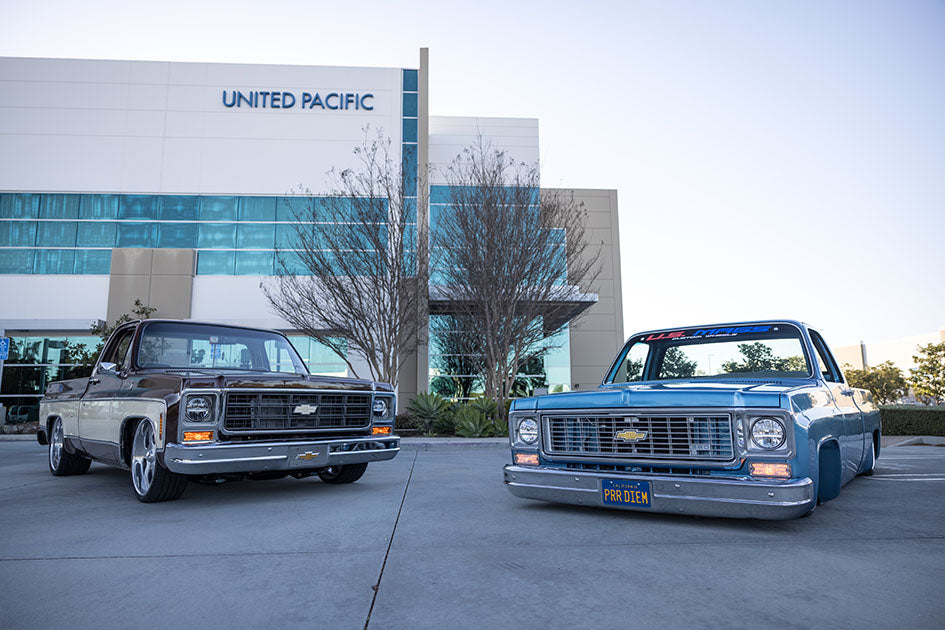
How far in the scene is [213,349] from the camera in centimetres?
702

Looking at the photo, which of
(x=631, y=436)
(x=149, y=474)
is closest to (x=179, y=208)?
(x=149, y=474)

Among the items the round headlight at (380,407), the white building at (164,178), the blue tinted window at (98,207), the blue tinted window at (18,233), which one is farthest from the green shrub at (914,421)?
the blue tinted window at (18,233)

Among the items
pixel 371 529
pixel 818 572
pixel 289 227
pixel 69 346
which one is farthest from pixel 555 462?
pixel 69 346

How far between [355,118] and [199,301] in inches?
332

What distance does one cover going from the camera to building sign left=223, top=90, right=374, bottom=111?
22.0 metres

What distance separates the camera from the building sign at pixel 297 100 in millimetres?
22016

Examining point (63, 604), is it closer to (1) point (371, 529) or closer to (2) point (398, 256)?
(1) point (371, 529)

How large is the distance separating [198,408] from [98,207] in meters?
19.7

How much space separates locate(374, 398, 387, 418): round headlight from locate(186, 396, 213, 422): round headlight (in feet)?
6.19

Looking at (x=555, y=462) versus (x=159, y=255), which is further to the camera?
(x=159, y=255)

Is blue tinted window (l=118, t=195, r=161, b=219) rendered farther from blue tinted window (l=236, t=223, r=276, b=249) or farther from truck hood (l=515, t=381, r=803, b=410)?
truck hood (l=515, t=381, r=803, b=410)

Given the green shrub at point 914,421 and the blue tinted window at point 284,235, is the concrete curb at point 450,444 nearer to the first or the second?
the blue tinted window at point 284,235

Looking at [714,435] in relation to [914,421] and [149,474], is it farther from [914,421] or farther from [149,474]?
[914,421]

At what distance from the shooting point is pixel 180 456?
16.6 ft
